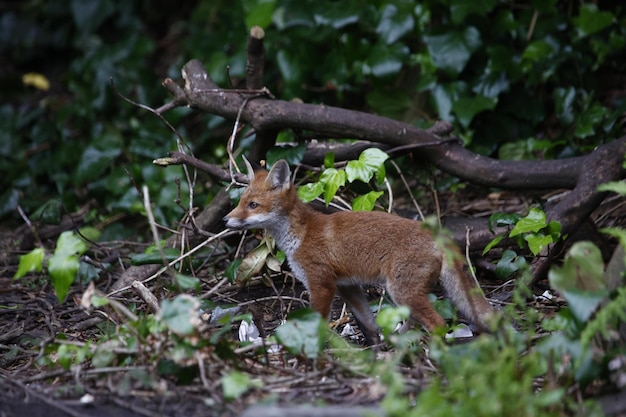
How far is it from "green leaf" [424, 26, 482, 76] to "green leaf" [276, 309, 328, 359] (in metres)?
4.71

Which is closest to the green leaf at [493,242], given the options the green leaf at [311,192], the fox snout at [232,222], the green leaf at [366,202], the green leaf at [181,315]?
the green leaf at [366,202]

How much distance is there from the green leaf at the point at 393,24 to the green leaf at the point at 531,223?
3310mm

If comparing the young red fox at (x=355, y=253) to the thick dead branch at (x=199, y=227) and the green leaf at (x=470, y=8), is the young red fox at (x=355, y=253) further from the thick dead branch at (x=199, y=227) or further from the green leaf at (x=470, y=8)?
the green leaf at (x=470, y=8)

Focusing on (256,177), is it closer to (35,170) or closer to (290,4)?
(290,4)

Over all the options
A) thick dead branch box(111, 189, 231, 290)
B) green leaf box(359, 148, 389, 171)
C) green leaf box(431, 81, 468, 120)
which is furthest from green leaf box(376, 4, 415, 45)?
thick dead branch box(111, 189, 231, 290)

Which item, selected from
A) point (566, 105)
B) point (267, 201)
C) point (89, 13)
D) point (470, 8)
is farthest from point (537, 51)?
point (89, 13)

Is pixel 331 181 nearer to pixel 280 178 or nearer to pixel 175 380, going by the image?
pixel 280 178

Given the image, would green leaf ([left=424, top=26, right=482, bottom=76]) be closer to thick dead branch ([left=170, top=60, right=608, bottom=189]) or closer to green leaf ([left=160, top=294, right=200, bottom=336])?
thick dead branch ([left=170, top=60, right=608, bottom=189])

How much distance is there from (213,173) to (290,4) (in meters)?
3.92

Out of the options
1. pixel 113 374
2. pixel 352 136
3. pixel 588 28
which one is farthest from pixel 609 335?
pixel 588 28

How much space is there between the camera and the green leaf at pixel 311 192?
6.20 meters

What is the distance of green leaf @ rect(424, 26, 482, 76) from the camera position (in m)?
8.42

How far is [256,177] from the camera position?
6.06 m

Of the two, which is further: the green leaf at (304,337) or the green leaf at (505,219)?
the green leaf at (505,219)
